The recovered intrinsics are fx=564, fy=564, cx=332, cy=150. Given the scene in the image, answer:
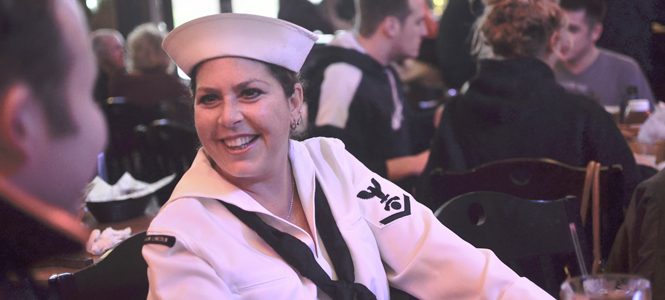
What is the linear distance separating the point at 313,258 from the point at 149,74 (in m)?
3.86

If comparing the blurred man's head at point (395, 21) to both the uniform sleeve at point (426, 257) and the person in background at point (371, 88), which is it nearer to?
the person in background at point (371, 88)

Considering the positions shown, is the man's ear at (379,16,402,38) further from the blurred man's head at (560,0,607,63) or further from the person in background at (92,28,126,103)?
the person in background at (92,28,126,103)

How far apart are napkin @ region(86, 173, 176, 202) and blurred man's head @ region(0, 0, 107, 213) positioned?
85cm

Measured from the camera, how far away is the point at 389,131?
2805mm

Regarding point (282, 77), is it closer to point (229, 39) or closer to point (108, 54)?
point (229, 39)

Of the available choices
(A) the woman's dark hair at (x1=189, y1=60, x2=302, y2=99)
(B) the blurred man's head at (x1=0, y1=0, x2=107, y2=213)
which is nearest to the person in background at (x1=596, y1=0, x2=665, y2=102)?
(A) the woman's dark hair at (x1=189, y1=60, x2=302, y2=99)

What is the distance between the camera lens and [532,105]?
82.7 inches

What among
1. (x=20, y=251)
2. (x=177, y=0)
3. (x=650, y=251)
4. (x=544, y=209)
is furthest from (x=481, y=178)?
(x=177, y=0)

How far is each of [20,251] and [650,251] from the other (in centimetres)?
135

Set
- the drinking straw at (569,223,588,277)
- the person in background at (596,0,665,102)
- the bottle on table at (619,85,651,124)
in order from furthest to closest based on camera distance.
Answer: the person in background at (596,0,665,102), the bottle on table at (619,85,651,124), the drinking straw at (569,223,588,277)

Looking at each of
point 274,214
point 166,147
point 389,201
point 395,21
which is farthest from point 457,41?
point 274,214

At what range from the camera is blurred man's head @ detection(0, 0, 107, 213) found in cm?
87

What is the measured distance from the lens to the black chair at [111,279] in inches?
44.9

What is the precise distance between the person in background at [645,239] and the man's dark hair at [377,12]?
1.56m
